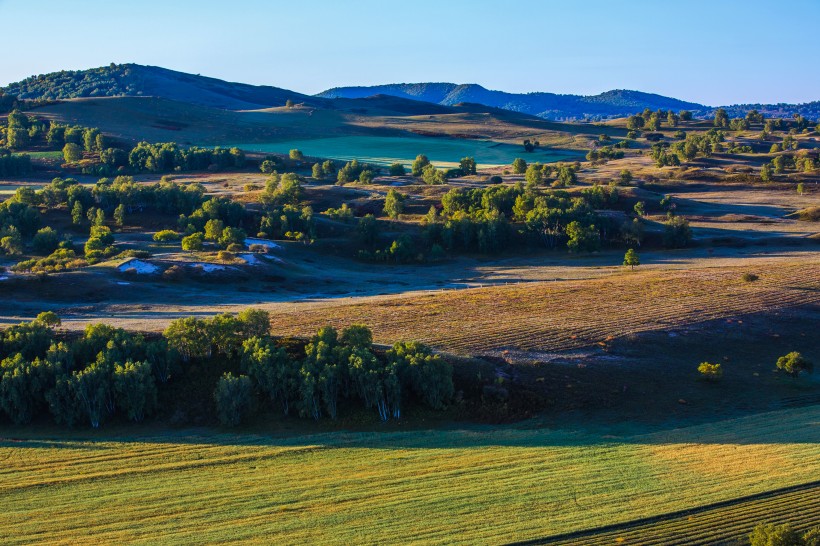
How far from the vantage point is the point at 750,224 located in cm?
11600

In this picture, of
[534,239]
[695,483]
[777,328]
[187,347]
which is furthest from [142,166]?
[695,483]

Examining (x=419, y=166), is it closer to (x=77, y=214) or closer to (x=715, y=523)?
(x=77, y=214)

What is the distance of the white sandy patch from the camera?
78.1m

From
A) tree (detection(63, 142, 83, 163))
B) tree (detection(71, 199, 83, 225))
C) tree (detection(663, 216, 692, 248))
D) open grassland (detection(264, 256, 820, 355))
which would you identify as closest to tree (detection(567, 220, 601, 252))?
tree (detection(663, 216, 692, 248))

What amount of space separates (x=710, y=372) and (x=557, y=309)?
16160 millimetres

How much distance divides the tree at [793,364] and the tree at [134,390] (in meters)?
41.1

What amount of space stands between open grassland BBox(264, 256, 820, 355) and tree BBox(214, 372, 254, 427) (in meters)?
10.8

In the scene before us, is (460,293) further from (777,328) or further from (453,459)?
(453,459)

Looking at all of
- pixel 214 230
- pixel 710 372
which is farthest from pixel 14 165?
pixel 710 372

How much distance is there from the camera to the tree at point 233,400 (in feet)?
148

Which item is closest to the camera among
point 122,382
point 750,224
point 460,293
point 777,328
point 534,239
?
point 122,382

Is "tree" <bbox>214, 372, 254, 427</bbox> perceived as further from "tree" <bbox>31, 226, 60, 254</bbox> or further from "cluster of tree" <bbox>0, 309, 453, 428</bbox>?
"tree" <bbox>31, 226, 60, 254</bbox>

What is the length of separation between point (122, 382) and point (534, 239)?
72.7 m

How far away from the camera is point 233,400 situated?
148ft
